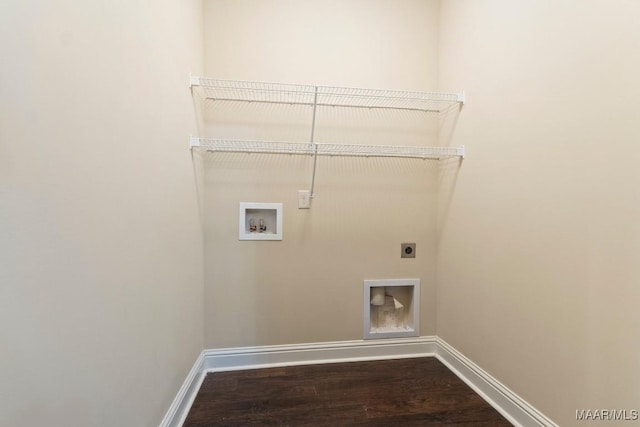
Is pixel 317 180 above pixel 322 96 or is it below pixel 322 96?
below

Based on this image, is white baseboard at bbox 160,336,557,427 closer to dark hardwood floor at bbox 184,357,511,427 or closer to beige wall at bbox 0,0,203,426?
dark hardwood floor at bbox 184,357,511,427

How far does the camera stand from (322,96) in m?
1.95

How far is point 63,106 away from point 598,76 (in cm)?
172

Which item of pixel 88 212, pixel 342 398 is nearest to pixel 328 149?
pixel 88 212

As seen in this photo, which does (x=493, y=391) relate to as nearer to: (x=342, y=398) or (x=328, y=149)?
(x=342, y=398)

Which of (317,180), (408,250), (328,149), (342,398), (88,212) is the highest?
(328,149)

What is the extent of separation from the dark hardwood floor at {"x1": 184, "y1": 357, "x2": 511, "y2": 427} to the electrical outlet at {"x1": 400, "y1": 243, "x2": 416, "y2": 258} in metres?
0.74

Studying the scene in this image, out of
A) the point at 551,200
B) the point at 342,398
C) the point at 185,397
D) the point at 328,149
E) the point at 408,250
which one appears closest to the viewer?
the point at 551,200

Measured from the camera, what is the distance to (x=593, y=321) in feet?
3.66

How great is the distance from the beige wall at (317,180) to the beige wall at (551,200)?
0.31 m

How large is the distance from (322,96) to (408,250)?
4.00 ft

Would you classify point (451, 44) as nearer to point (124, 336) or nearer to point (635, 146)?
point (635, 146)

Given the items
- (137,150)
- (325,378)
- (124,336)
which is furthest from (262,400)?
(137,150)

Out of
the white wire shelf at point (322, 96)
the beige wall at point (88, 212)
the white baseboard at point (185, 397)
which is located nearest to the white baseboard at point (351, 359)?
the white baseboard at point (185, 397)
